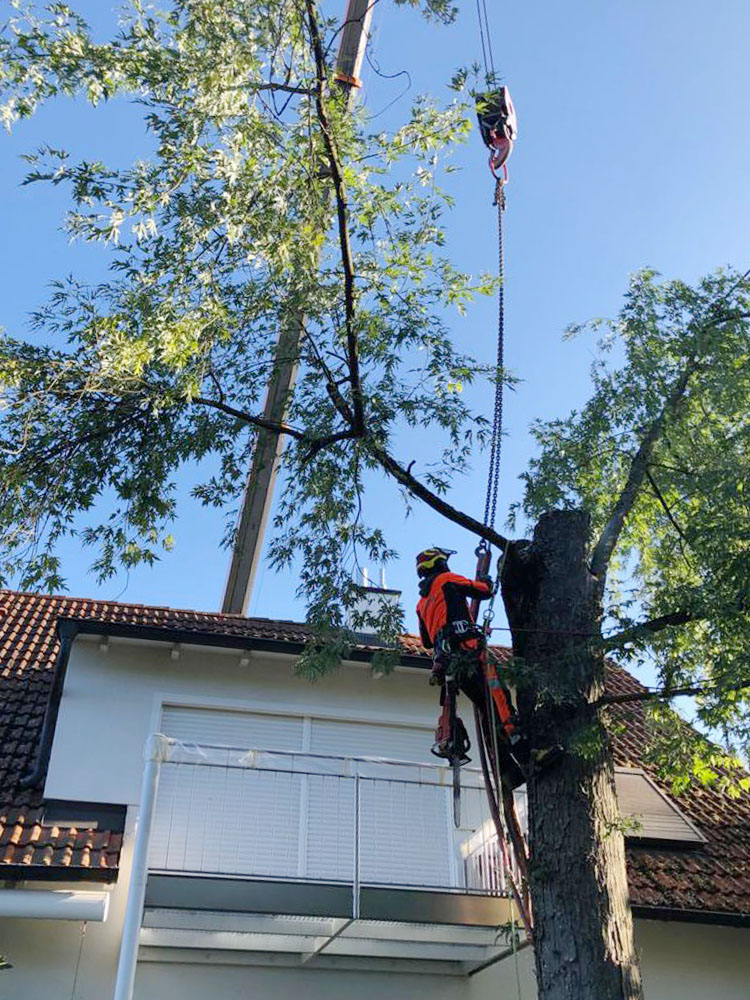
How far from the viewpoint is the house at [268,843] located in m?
7.99

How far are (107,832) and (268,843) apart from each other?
1349 millimetres

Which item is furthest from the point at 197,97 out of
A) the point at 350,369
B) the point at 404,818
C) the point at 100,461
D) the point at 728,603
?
the point at 404,818

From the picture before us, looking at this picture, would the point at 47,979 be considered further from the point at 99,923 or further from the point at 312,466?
the point at 312,466

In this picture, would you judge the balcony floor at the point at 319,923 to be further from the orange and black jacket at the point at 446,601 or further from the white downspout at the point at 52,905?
the orange and black jacket at the point at 446,601

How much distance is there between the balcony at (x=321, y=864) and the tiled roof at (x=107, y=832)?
662 mm

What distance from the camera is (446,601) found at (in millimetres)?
7301

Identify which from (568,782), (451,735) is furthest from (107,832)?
(568,782)

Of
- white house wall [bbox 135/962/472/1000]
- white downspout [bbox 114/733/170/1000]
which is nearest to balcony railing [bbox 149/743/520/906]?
white house wall [bbox 135/962/472/1000]

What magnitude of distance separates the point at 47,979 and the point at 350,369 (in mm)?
5137

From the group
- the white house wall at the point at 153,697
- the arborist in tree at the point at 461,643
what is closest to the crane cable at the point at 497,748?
the arborist in tree at the point at 461,643

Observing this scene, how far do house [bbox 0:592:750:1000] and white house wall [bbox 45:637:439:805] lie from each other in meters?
0.02

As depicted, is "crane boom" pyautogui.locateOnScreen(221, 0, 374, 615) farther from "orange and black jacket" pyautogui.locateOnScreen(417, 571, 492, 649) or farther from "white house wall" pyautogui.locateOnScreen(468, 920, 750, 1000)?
"white house wall" pyautogui.locateOnScreen(468, 920, 750, 1000)

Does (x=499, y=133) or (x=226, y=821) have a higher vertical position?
(x=499, y=133)

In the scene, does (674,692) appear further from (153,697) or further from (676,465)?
(153,697)
